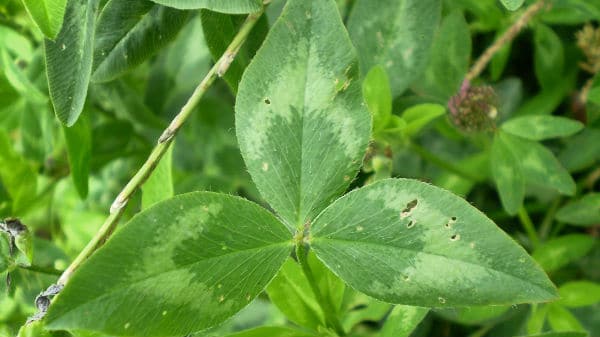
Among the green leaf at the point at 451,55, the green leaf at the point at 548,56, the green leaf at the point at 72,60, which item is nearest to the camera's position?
the green leaf at the point at 72,60

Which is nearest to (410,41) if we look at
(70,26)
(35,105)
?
(70,26)

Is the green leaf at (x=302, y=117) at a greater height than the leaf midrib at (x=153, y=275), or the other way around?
the green leaf at (x=302, y=117)

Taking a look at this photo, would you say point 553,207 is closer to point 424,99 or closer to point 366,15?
point 424,99

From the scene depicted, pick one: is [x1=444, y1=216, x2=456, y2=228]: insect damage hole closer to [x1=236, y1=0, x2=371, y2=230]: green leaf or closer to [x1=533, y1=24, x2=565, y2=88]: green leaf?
[x1=236, y1=0, x2=371, y2=230]: green leaf

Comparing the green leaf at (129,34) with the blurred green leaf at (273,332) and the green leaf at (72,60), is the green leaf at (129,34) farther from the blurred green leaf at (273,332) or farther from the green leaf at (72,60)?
the blurred green leaf at (273,332)

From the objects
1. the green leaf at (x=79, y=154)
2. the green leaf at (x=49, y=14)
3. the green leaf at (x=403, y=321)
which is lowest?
the green leaf at (x=403, y=321)

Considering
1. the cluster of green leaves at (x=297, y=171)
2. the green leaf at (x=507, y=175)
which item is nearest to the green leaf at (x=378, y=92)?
the cluster of green leaves at (x=297, y=171)

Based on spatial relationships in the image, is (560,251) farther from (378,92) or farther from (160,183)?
(160,183)
